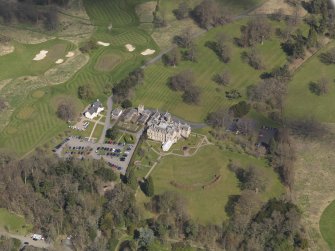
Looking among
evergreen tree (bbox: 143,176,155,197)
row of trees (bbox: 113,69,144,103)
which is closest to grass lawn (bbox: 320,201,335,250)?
evergreen tree (bbox: 143,176,155,197)

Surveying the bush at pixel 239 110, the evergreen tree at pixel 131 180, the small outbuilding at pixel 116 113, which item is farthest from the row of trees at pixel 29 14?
the evergreen tree at pixel 131 180

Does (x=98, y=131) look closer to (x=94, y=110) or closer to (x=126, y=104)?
(x=94, y=110)

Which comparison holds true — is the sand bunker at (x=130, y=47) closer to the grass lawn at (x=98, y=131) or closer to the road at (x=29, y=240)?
the grass lawn at (x=98, y=131)

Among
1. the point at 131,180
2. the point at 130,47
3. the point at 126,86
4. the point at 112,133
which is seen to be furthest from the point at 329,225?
the point at 130,47

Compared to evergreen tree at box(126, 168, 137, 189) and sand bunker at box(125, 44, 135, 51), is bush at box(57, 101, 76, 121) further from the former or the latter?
sand bunker at box(125, 44, 135, 51)

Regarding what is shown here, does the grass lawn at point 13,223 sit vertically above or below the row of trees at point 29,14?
below

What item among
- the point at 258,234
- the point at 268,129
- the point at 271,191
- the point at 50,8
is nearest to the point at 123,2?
the point at 50,8
